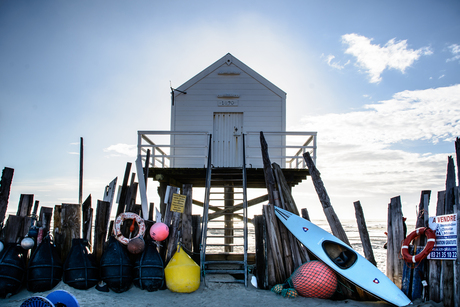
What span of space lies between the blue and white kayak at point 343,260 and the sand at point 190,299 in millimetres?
328

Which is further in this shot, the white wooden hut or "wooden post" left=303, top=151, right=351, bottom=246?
the white wooden hut

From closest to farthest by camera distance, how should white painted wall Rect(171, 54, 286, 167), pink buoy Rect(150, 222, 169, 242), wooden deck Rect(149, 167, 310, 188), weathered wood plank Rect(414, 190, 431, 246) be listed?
weathered wood plank Rect(414, 190, 431, 246) → pink buoy Rect(150, 222, 169, 242) → wooden deck Rect(149, 167, 310, 188) → white painted wall Rect(171, 54, 286, 167)

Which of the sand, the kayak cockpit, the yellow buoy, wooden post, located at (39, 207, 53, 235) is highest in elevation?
wooden post, located at (39, 207, 53, 235)

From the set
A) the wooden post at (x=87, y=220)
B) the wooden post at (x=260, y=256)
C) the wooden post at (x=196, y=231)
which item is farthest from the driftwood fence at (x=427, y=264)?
the wooden post at (x=87, y=220)

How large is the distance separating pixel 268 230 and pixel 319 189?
159 centimetres

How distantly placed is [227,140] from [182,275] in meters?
6.25

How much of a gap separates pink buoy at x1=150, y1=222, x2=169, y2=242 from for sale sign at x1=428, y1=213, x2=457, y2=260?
5.08 meters

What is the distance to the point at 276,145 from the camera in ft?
40.4

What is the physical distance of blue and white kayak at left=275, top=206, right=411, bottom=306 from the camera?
6509 millimetres

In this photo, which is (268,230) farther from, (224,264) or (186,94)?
(186,94)

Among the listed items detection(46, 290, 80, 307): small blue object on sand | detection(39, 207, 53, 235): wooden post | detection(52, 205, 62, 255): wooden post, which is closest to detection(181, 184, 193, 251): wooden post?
detection(52, 205, 62, 255): wooden post

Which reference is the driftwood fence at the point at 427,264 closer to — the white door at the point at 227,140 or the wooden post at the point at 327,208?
the wooden post at the point at 327,208

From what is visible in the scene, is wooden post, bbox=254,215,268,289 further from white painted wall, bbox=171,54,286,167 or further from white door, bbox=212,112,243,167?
white painted wall, bbox=171,54,286,167

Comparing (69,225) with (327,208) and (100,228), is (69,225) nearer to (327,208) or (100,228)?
(100,228)
